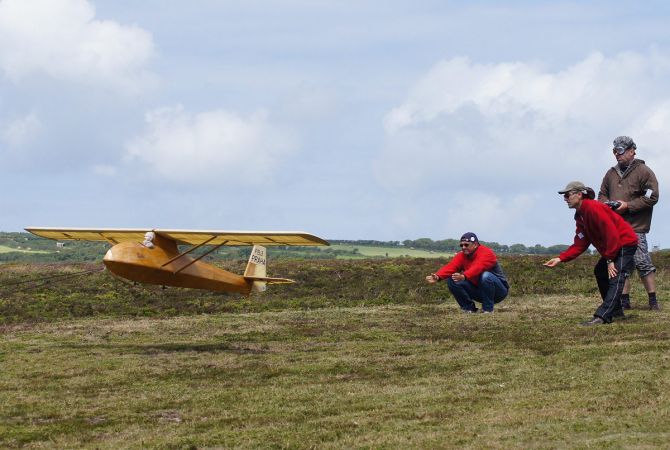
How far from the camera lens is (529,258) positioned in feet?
109

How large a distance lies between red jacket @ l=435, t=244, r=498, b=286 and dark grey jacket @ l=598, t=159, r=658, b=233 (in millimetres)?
2360

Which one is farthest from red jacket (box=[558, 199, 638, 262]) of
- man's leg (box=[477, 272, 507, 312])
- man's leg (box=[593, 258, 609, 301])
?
man's leg (box=[477, 272, 507, 312])

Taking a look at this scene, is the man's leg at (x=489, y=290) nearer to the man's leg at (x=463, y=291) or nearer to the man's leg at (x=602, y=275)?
the man's leg at (x=463, y=291)

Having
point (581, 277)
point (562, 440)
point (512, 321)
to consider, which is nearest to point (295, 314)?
point (512, 321)

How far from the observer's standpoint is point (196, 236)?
18938 mm

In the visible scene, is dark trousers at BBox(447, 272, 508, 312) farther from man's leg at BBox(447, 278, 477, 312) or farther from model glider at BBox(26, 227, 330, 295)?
model glider at BBox(26, 227, 330, 295)

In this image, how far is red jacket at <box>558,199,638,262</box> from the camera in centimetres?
1497

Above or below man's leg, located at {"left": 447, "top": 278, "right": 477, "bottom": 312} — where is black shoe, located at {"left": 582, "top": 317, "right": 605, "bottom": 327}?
below

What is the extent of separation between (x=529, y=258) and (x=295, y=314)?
46.8 ft

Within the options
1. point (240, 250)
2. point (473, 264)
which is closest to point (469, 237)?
point (473, 264)

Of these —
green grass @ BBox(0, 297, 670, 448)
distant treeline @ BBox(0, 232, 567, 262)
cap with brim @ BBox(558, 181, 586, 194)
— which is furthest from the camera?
distant treeline @ BBox(0, 232, 567, 262)

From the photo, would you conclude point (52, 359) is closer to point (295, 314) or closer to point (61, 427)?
point (61, 427)

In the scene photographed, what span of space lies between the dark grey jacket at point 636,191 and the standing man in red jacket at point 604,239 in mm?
1543

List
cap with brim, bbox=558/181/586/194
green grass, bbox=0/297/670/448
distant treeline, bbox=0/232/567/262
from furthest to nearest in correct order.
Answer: distant treeline, bbox=0/232/567/262 < cap with brim, bbox=558/181/586/194 < green grass, bbox=0/297/670/448
